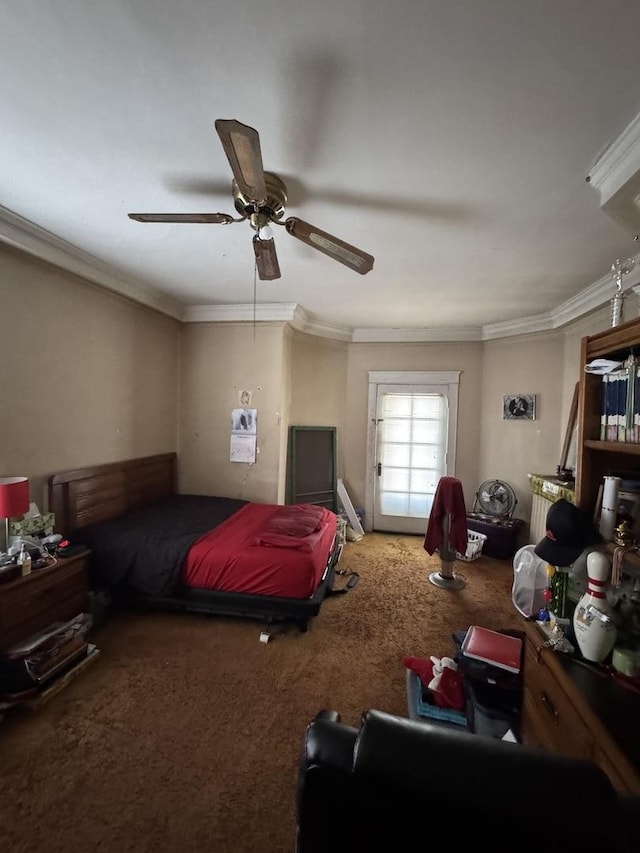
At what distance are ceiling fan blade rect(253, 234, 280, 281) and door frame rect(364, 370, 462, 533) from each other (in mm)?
2708

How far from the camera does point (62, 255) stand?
2.43m

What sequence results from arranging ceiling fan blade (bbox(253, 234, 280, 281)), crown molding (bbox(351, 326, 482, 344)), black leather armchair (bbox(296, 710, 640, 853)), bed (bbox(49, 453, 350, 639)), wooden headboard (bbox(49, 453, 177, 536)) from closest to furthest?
black leather armchair (bbox(296, 710, 640, 853)), ceiling fan blade (bbox(253, 234, 280, 281)), bed (bbox(49, 453, 350, 639)), wooden headboard (bbox(49, 453, 177, 536)), crown molding (bbox(351, 326, 482, 344))

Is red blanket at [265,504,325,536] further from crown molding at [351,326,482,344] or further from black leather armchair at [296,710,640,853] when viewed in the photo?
crown molding at [351,326,482,344]

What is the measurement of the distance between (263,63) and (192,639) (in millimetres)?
2927

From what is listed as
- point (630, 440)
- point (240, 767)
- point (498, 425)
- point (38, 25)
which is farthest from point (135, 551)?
point (498, 425)

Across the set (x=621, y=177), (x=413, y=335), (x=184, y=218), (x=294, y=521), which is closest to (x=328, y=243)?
(x=184, y=218)

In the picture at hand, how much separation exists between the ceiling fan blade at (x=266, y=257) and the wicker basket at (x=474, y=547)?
3.30 metres

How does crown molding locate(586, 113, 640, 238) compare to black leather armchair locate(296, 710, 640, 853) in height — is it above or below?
above

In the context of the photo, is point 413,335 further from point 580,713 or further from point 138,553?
point 580,713

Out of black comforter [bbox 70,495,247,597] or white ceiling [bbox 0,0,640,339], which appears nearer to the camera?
white ceiling [bbox 0,0,640,339]

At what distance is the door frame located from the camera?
173 inches

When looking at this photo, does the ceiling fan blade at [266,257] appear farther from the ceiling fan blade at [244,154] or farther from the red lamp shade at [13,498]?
the red lamp shade at [13,498]

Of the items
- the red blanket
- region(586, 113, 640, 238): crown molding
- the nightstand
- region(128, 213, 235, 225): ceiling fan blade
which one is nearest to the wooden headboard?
the nightstand

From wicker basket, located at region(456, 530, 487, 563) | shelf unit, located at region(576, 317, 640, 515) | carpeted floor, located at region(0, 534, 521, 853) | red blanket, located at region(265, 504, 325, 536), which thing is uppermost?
shelf unit, located at region(576, 317, 640, 515)
